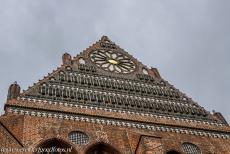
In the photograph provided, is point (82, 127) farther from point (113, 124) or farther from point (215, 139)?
point (215, 139)

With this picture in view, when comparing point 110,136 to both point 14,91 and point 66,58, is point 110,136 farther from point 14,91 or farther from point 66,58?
point 66,58

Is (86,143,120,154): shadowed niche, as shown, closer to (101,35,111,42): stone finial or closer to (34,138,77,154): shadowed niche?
(34,138,77,154): shadowed niche

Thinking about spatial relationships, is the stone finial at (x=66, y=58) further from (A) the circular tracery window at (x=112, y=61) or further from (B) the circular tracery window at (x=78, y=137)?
(B) the circular tracery window at (x=78, y=137)

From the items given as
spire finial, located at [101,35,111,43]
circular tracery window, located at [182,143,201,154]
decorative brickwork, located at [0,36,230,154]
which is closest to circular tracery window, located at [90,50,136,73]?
decorative brickwork, located at [0,36,230,154]

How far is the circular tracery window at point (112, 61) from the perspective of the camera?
2239cm

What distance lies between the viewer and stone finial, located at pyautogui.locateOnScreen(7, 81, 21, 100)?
1778 cm

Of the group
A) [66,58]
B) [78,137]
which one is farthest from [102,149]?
[66,58]

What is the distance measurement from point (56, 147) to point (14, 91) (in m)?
3.33

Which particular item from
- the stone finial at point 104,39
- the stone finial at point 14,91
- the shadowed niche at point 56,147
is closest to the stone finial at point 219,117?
the shadowed niche at point 56,147

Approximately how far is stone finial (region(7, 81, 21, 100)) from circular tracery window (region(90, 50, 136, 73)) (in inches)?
194

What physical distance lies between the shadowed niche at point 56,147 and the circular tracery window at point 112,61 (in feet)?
21.6

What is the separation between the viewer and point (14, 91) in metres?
18.1

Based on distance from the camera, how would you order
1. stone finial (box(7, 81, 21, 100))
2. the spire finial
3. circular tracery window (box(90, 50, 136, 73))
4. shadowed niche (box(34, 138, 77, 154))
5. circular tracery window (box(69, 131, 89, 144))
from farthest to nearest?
the spire finial
circular tracery window (box(90, 50, 136, 73))
stone finial (box(7, 81, 21, 100))
circular tracery window (box(69, 131, 89, 144))
shadowed niche (box(34, 138, 77, 154))

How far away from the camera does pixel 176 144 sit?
1762 centimetres
